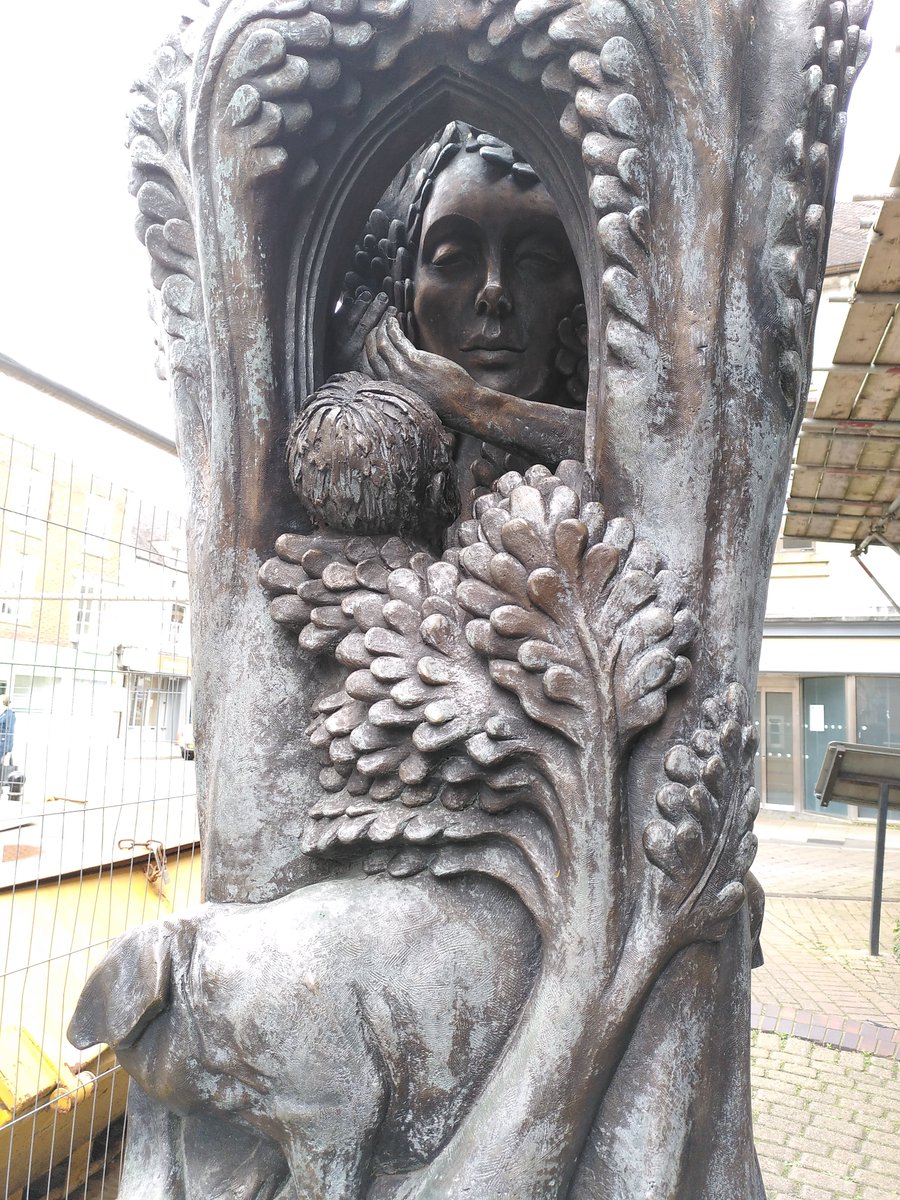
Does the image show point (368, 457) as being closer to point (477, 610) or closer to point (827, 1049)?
point (477, 610)

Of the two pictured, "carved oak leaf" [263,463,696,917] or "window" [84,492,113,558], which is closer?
"carved oak leaf" [263,463,696,917]

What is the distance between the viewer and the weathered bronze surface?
1.06 meters

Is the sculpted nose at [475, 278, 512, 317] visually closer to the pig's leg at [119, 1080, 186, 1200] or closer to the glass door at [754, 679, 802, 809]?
the pig's leg at [119, 1080, 186, 1200]

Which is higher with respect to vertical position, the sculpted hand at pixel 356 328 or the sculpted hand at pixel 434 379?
the sculpted hand at pixel 356 328

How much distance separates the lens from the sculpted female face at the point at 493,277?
1.43 metres

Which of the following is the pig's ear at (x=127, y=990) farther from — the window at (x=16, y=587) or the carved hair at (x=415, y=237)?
the window at (x=16, y=587)

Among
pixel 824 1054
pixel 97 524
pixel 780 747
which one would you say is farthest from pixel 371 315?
pixel 780 747

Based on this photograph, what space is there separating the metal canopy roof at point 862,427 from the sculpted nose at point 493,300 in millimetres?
3052

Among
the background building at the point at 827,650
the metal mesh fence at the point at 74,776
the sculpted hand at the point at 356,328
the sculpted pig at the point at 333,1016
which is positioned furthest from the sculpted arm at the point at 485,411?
the background building at the point at 827,650

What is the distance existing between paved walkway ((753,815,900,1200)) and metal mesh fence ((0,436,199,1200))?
2.46 metres

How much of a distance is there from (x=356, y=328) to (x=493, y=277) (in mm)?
228

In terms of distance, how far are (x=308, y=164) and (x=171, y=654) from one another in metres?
2.81

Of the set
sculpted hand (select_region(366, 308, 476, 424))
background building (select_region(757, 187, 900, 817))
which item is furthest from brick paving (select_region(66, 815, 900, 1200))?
background building (select_region(757, 187, 900, 817))

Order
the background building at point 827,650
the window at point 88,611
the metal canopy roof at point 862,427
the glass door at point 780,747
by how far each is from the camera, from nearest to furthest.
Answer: the window at point 88,611 → the metal canopy roof at point 862,427 → the background building at point 827,650 → the glass door at point 780,747
